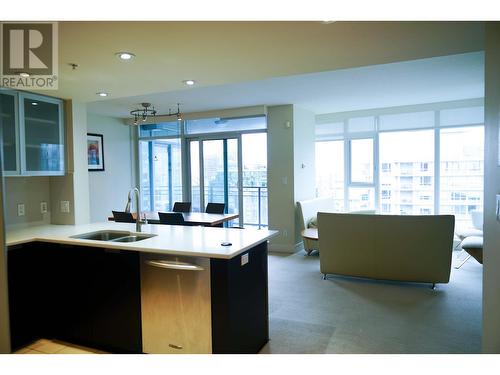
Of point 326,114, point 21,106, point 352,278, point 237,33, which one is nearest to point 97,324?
point 21,106

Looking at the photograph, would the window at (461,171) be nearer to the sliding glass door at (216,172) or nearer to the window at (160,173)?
the sliding glass door at (216,172)

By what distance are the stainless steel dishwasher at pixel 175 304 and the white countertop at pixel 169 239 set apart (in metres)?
0.09

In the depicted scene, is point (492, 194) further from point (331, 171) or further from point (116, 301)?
point (331, 171)

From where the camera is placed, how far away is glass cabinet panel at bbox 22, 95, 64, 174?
321 centimetres

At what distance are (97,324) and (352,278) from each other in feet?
10.3

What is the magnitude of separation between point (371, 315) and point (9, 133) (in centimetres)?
381

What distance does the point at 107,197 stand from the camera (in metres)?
6.98

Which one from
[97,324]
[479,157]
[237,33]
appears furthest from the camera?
[479,157]

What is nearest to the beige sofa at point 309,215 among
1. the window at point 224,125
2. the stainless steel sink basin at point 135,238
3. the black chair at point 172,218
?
the window at point 224,125

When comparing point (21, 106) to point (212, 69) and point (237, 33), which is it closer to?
point (212, 69)

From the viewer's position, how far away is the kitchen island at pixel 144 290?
2262mm

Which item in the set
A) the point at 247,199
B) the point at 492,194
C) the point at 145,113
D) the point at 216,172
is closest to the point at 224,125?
the point at 216,172

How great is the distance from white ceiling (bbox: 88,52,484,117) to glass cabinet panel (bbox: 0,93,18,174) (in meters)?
2.09
